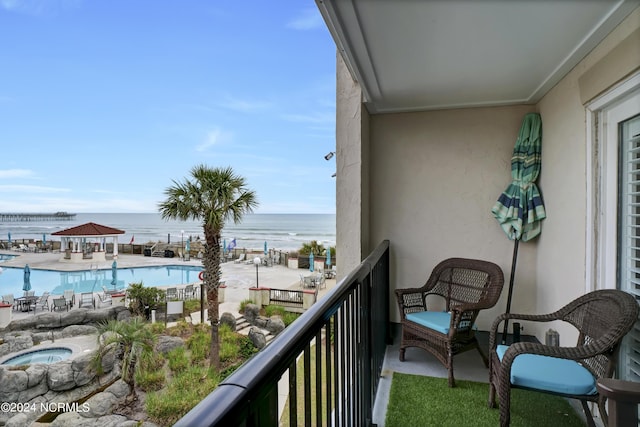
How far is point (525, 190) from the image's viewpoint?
2.87 m

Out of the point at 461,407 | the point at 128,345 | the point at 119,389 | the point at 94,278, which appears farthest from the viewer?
the point at 94,278

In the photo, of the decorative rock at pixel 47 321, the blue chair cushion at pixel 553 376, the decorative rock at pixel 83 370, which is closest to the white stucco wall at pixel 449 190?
the blue chair cushion at pixel 553 376

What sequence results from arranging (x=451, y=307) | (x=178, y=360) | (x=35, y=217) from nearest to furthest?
(x=451, y=307)
(x=178, y=360)
(x=35, y=217)

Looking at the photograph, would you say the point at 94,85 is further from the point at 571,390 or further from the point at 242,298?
the point at 571,390

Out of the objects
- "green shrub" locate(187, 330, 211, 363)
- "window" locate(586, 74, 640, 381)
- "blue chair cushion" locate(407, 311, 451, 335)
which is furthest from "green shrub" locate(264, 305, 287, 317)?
"window" locate(586, 74, 640, 381)

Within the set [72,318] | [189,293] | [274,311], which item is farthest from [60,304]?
[274,311]

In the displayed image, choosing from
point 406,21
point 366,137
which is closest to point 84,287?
point 366,137

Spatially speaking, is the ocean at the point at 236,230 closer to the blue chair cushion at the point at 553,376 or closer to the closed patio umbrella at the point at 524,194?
the closed patio umbrella at the point at 524,194

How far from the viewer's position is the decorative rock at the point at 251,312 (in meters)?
11.0

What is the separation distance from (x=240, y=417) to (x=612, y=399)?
1.08 m

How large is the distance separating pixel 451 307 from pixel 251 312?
30.8ft

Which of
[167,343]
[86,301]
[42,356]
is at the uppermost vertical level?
[86,301]

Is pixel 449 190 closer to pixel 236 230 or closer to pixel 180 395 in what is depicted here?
pixel 180 395

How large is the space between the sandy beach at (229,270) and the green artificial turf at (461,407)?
10.2 metres
